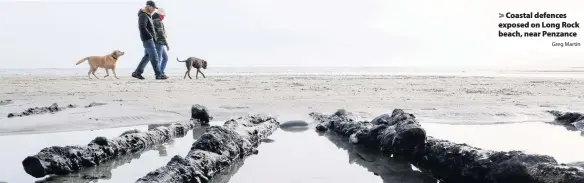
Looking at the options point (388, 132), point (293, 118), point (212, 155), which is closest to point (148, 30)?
point (293, 118)

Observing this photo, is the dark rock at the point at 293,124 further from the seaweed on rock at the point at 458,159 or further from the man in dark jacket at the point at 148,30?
the man in dark jacket at the point at 148,30

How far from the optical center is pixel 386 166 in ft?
12.6

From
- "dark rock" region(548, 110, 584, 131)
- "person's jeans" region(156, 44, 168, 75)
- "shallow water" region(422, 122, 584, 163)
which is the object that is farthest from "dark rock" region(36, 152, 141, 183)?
"dark rock" region(548, 110, 584, 131)

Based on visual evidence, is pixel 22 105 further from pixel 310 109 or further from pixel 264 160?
pixel 264 160

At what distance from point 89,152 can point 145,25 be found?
445cm

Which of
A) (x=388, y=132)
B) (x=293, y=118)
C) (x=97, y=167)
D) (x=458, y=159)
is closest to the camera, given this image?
(x=458, y=159)

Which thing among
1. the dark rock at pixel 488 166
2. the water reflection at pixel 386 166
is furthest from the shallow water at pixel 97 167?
the dark rock at pixel 488 166

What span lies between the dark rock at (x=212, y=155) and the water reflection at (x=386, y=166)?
976 mm

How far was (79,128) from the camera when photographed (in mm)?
5953

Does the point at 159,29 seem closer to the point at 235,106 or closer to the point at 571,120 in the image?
the point at 235,106

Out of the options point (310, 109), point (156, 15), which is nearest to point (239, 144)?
point (310, 109)

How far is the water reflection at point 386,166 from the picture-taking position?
338 centimetres

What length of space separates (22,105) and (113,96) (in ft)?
6.00

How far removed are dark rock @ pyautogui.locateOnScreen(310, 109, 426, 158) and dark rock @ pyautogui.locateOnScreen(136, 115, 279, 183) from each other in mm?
1021
